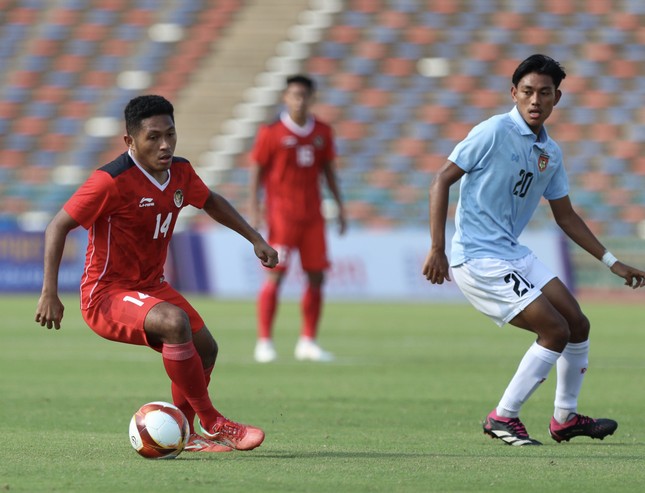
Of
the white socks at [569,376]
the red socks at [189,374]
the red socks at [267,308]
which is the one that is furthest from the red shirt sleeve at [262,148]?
the red socks at [189,374]

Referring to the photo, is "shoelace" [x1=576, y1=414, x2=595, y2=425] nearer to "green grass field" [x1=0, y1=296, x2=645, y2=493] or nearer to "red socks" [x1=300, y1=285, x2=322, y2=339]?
"green grass field" [x1=0, y1=296, x2=645, y2=493]

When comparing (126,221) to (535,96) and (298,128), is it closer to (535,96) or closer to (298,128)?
(535,96)

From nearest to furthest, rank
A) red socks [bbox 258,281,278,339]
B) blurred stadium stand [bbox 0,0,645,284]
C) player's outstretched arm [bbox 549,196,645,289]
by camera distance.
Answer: player's outstretched arm [bbox 549,196,645,289], red socks [bbox 258,281,278,339], blurred stadium stand [bbox 0,0,645,284]

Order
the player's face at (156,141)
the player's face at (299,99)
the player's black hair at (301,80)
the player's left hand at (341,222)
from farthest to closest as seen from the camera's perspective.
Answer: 1. the player's left hand at (341,222)
2. the player's face at (299,99)
3. the player's black hair at (301,80)
4. the player's face at (156,141)

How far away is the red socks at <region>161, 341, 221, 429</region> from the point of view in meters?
6.16

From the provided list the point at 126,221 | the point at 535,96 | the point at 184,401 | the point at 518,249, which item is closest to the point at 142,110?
the point at 126,221

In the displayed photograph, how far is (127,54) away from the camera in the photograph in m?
27.6

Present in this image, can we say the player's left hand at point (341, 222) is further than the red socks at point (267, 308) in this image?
Yes

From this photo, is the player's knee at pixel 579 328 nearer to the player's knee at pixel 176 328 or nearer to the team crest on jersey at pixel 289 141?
the player's knee at pixel 176 328

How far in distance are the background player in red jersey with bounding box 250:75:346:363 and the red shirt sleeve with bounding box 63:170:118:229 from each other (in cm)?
604

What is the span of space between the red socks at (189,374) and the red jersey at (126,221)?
49cm

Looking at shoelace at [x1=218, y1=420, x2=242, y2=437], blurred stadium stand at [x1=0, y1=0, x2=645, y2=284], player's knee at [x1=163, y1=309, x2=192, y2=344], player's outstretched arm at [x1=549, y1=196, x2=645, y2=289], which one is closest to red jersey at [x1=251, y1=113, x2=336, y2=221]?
player's outstretched arm at [x1=549, y1=196, x2=645, y2=289]

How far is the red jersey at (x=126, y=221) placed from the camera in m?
6.32

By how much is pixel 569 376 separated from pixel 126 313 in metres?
2.60
